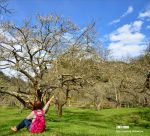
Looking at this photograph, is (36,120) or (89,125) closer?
(36,120)

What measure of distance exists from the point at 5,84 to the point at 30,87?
269 centimetres

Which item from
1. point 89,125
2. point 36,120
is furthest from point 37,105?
point 89,125

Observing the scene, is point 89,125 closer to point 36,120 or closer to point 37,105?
point 36,120

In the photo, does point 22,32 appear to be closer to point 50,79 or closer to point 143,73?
point 50,79

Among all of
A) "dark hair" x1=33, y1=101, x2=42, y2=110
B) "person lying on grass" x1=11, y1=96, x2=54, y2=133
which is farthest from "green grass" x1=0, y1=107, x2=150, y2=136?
"dark hair" x1=33, y1=101, x2=42, y2=110

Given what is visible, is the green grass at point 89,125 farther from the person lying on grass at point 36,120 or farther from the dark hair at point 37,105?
the dark hair at point 37,105

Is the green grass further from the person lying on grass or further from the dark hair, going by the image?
the dark hair

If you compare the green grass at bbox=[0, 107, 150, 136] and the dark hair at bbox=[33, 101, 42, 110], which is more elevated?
the dark hair at bbox=[33, 101, 42, 110]

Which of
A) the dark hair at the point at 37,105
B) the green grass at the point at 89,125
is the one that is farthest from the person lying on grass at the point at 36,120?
the green grass at the point at 89,125

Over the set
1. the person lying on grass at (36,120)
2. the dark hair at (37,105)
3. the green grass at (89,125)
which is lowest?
the green grass at (89,125)

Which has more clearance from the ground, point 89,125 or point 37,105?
point 37,105

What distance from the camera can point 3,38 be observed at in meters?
23.6

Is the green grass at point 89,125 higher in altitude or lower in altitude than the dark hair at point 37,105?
lower

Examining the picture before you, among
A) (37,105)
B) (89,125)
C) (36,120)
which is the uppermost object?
(37,105)
